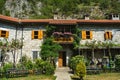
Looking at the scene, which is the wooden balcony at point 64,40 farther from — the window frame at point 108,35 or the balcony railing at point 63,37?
the window frame at point 108,35

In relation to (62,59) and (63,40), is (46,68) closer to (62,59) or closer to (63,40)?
(63,40)

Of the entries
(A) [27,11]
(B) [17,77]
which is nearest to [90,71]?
(B) [17,77]

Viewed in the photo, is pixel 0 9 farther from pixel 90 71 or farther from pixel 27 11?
pixel 90 71

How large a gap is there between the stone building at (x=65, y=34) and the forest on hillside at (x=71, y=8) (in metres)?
22.4

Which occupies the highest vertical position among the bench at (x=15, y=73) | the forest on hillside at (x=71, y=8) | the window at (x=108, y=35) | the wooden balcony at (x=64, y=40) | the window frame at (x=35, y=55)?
the forest on hillside at (x=71, y=8)

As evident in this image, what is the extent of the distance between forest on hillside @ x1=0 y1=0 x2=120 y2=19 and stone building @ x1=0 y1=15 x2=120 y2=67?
22.4 m

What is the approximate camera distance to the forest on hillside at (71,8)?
58131 millimetres

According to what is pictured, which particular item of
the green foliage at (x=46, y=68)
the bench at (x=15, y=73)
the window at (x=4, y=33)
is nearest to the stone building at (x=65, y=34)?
the window at (x=4, y=33)

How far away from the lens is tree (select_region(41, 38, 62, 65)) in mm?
33312

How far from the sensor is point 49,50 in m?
33.6

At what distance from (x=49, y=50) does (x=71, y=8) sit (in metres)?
29.1

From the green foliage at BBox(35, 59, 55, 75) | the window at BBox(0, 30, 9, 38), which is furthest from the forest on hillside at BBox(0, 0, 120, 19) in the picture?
the green foliage at BBox(35, 59, 55, 75)

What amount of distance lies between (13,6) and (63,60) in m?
26.7

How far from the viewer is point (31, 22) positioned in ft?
114
